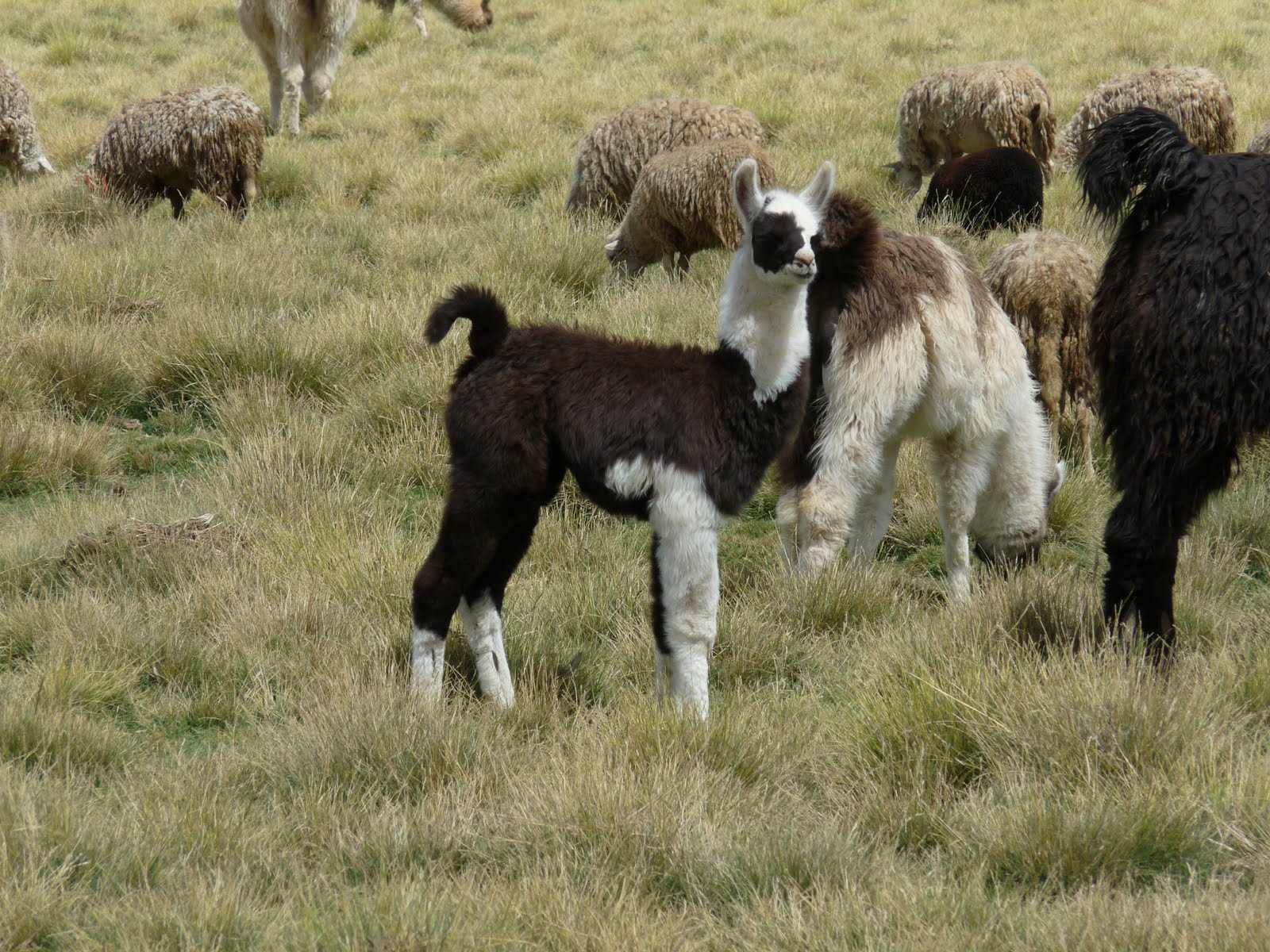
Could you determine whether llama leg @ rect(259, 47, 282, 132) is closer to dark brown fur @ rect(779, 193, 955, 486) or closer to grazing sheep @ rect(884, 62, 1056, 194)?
grazing sheep @ rect(884, 62, 1056, 194)

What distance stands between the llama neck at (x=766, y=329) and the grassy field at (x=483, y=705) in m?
1.03

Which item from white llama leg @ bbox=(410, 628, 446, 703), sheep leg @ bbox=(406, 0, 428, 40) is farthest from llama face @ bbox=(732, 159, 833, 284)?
sheep leg @ bbox=(406, 0, 428, 40)

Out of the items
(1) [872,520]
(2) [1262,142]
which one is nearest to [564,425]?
(1) [872,520]

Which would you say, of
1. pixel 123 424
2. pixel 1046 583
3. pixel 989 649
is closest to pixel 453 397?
pixel 989 649

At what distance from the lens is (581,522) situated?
6.25 metres

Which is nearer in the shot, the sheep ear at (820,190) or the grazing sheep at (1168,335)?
the grazing sheep at (1168,335)

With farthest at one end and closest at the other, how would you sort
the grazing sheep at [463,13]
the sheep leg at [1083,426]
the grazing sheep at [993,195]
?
the grazing sheep at [463,13]
the grazing sheep at [993,195]
the sheep leg at [1083,426]

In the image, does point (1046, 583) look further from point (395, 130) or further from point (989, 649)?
point (395, 130)

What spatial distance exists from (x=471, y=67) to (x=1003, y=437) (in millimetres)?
13783

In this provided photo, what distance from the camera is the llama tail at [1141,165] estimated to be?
4.20 meters

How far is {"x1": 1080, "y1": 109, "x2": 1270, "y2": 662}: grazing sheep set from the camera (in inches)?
160

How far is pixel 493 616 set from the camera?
4484mm

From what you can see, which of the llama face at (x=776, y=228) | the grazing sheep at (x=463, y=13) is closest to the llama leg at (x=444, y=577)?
the llama face at (x=776, y=228)

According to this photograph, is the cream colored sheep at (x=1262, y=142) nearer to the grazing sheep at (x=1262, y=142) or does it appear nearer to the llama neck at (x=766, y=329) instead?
the grazing sheep at (x=1262, y=142)
